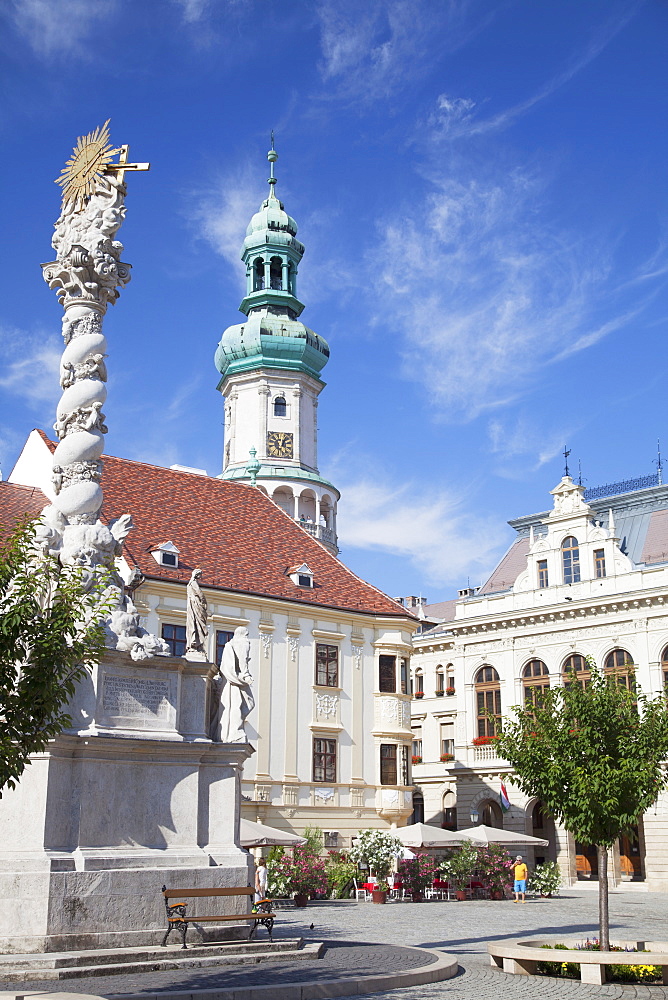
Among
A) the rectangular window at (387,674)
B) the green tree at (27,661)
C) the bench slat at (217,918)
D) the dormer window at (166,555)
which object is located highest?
the dormer window at (166,555)

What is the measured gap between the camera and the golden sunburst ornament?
16844mm

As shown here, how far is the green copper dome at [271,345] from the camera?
2933 inches

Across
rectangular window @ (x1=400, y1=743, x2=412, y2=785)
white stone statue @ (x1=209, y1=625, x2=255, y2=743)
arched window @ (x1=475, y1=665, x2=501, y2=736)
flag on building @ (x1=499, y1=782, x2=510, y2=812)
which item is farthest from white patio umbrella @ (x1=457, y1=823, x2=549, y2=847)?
white stone statue @ (x1=209, y1=625, x2=255, y2=743)

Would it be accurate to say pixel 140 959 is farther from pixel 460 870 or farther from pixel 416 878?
pixel 460 870

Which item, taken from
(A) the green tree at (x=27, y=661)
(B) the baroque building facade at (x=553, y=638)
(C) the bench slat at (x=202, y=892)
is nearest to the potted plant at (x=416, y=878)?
(B) the baroque building facade at (x=553, y=638)

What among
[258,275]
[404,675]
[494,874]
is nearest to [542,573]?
[404,675]

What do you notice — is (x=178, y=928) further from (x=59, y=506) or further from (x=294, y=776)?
(x=294, y=776)

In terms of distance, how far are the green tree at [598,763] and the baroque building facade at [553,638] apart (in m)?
29.1

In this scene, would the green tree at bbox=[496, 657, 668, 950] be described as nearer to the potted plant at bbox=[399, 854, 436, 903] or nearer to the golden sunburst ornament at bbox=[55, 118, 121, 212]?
the golden sunburst ornament at bbox=[55, 118, 121, 212]

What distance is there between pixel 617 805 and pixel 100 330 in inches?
386

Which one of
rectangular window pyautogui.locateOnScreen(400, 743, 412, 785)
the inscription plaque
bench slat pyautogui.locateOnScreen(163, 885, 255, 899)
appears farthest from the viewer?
rectangular window pyautogui.locateOnScreen(400, 743, 412, 785)

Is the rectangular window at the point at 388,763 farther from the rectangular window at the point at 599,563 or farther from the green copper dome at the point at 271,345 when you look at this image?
the green copper dome at the point at 271,345

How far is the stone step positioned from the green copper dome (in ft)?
205

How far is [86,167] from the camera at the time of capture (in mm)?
17047
